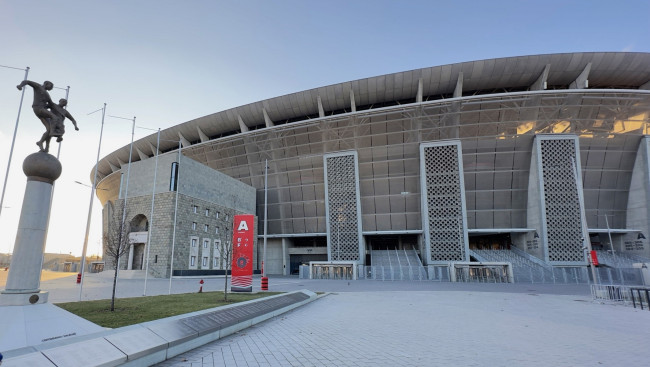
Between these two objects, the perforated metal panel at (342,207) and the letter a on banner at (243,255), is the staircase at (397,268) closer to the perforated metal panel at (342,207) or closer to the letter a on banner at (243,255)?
the perforated metal panel at (342,207)

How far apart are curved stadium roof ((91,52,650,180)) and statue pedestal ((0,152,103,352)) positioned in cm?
3480

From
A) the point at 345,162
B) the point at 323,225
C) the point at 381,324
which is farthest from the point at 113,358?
the point at 323,225

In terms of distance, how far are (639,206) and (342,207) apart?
35909mm

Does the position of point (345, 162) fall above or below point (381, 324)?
above

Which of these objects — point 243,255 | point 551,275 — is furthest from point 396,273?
point 243,255

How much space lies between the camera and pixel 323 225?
156 feet

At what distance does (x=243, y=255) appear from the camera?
67.0 feet

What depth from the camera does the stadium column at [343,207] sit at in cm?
4166

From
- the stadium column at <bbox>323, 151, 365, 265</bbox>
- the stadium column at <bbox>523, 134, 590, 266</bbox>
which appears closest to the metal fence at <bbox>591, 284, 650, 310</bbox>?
the stadium column at <bbox>523, 134, 590, 266</bbox>

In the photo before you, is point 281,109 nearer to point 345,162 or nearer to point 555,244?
point 345,162

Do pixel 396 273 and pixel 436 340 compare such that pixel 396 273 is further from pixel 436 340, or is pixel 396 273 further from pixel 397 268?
pixel 436 340

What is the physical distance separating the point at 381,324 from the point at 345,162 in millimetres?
33285

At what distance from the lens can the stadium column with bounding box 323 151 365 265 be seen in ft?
137

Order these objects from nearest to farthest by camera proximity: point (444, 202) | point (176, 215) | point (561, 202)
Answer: point (176, 215), point (561, 202), point (444, 202)
